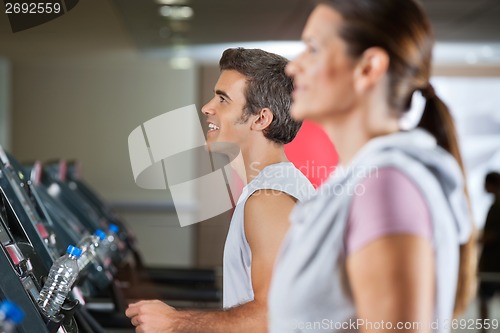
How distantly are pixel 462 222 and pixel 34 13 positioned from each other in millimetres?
1206

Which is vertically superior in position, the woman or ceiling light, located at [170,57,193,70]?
the woman

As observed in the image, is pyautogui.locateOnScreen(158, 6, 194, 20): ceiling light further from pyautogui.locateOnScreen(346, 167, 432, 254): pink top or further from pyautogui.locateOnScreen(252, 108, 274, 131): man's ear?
pyautogui.locateOnScreen(346, 167, 432, 254): pink top

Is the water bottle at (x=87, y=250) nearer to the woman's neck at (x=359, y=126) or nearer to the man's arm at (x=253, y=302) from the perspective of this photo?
the man's arm at (x=253, y=302)

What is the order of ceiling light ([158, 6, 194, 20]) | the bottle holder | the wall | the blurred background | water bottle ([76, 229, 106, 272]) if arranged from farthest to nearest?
the wall → ceiling light ([158, 6, 194, 20]) → the blurred background → water bottle ([76, 229, 106, 272]) → the bottle holder

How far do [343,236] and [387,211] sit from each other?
8 cm

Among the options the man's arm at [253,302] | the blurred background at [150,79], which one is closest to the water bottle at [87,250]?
the blurred background at [150,79]

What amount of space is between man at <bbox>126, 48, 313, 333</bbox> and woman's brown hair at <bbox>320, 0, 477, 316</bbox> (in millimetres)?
408

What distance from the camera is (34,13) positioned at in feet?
6.40

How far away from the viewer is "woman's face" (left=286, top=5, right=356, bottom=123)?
120 cm

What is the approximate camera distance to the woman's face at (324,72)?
1198 millimetres

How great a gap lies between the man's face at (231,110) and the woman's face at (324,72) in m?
0.40

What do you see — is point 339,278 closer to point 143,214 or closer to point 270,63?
point 270,63

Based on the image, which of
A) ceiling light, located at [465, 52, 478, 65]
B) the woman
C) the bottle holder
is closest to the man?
the bottle holder

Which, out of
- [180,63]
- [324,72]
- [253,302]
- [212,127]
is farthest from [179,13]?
[180,63]
